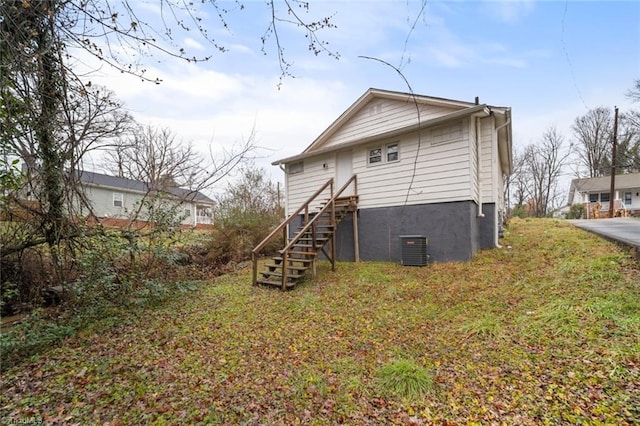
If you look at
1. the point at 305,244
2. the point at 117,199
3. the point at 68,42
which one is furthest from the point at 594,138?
the point at 117,199

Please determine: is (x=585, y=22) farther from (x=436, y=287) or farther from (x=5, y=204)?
(x=5, y=204)

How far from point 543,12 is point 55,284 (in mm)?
8463

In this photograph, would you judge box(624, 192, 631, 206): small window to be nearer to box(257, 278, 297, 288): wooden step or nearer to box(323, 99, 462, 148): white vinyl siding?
box(323, 99, 462, 148): white vinyl siding

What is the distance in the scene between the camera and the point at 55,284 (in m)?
5.35

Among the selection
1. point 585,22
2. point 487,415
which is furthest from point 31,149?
point 585,22

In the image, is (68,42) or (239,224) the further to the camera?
(239,224)

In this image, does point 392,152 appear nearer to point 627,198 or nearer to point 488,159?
point 488,159

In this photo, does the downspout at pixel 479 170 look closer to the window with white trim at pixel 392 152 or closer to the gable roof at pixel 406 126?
the gable roof at pixel 406 126

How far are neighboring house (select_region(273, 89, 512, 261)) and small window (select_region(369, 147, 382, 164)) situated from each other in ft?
0.10

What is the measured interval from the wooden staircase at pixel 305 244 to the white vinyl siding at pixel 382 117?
2.22 m

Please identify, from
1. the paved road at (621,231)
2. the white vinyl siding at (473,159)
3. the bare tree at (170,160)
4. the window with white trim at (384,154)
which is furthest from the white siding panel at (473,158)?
the bare tree at (170,160)

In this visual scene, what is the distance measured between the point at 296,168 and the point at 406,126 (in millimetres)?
4534

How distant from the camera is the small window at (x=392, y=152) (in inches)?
333

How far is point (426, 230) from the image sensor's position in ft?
25.4
